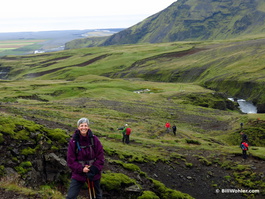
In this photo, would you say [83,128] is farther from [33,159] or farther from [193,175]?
[193,175]

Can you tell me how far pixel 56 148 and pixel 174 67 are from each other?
7155 inches

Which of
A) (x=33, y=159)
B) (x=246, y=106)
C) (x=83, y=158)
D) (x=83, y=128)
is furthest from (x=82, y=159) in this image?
(x=246, y=106)

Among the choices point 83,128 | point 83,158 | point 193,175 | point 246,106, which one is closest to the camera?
point 83,128

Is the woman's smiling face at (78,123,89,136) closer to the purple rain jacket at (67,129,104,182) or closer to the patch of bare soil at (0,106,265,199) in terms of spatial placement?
the purple rain jacket at (67,129,104,182)

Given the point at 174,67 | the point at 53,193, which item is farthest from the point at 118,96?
the point at 174,67

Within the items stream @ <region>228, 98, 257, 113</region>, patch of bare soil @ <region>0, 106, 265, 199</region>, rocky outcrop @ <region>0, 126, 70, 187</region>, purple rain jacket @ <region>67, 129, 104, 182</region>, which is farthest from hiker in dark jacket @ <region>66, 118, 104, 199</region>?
stream @ <region>228, 98, 257, 113</region>

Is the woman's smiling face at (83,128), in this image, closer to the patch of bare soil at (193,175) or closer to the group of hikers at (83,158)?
the group of hikers at (83,158)

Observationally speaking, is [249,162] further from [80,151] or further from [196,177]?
[80,151]

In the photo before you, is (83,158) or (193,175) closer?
(83,158)

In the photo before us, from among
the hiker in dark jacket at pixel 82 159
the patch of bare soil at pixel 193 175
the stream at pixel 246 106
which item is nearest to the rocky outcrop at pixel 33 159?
the patch of bare soil at pixel 193 175

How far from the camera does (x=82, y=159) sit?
11.8 meters

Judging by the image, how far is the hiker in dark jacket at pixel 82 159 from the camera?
11672 mm

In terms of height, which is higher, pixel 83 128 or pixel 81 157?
pixel 83 128

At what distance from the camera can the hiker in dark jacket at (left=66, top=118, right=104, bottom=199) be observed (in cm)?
1167
